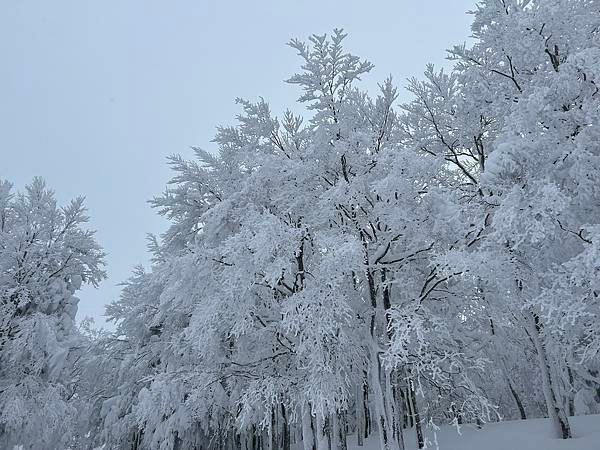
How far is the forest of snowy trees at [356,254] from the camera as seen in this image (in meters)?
8.44

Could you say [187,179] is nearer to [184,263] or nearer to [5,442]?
[184,263]

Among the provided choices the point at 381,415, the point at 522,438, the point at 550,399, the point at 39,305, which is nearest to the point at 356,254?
the point at 381,415

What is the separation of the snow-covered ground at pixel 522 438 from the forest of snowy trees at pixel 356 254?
2.45 feet

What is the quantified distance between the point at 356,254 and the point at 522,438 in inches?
346

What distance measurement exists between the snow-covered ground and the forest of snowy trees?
2.45ft

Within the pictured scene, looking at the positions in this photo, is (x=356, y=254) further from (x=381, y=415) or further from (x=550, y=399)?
(x=550, y=399)

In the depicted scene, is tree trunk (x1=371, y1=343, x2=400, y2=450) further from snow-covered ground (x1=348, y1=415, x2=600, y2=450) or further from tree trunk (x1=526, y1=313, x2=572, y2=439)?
tree trunk (x1=526, y1=313, x2=572, y2=439)

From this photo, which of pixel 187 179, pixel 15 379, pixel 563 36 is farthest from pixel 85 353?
pixel 563 36

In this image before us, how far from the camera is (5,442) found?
13.5m

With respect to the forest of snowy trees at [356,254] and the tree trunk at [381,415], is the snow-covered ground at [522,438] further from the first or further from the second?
the tree trunk at [381,415]

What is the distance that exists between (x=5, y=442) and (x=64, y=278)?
5.42 metres

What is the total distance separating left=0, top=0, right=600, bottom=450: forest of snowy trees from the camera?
844 centimetres

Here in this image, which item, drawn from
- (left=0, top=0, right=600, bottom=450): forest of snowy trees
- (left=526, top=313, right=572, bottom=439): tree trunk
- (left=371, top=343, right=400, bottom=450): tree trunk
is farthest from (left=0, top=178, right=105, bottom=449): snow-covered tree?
(left=526, top=313, right=572, bottom=439): tree trunk

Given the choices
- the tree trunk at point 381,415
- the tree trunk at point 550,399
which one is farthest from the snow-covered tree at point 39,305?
the tree trunk at point 550,399
